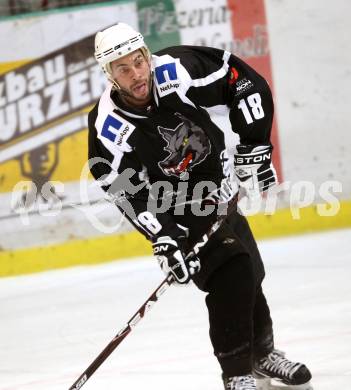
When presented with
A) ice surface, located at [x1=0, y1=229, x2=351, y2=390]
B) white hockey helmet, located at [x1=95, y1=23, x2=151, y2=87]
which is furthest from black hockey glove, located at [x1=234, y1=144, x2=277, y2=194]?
ice surface, located at [x1=0, y1=229, x2=351, y2=390]

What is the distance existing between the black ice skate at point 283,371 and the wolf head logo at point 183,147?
2.28 ft

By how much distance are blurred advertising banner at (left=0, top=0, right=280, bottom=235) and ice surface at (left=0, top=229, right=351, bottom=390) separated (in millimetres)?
629

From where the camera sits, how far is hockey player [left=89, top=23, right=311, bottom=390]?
3061mm

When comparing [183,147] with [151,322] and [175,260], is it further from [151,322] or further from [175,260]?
[151,322]

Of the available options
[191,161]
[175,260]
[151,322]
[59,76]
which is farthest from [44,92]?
[175,260]

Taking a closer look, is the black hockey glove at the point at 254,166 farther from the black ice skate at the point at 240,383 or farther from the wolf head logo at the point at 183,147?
the black ice skate at the point at 240,383

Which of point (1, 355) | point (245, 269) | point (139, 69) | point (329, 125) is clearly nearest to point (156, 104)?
point (139, 69)

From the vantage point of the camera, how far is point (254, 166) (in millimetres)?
3229

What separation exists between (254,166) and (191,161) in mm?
208

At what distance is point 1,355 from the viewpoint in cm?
430

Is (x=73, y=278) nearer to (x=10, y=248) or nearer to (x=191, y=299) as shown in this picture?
(x=10, y=248)

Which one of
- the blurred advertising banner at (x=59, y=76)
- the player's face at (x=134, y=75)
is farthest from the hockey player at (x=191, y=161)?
the blurred advertising banner at (x=59, y=76)

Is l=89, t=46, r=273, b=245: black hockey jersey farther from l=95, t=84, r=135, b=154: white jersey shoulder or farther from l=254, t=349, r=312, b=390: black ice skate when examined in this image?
l=254, t=349, r=312, b=390: black ice skate

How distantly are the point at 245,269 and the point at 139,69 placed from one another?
69cm
